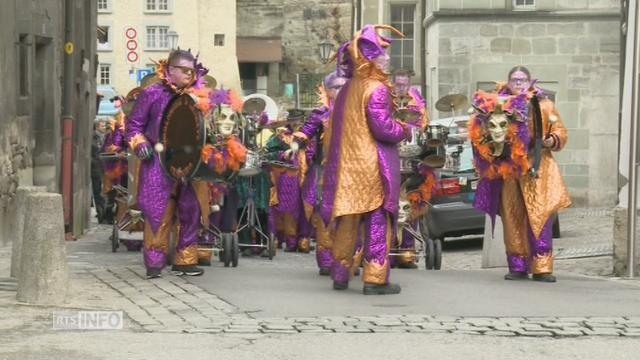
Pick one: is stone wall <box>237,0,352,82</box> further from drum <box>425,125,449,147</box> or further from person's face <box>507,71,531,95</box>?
person's face <box>507,71,531,95</box>

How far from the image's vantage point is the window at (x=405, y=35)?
40.4 metres

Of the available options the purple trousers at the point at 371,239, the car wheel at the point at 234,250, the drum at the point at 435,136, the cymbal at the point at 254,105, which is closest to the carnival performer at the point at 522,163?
the drum at the point at 435,136

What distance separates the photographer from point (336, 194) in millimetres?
11531

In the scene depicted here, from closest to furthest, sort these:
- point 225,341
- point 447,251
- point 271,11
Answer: point 225,341, point 447,251, point 271,11

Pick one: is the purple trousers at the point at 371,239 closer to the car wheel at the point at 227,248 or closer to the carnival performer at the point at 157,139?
the carnival performer at the point at 157,139

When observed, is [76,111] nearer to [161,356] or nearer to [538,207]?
[538,207]

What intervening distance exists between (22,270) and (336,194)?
2509 millimetres

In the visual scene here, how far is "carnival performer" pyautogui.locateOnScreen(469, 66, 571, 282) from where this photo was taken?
12766mm

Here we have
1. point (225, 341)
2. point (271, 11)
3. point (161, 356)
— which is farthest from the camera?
point (271, 11)

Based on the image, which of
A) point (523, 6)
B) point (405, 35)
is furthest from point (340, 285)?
point (405, 35)

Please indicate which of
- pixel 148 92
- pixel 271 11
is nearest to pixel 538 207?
pixel 148 92

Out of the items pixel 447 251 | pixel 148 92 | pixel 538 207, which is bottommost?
pixel 447 251

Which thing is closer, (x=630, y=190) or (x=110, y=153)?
(x=630, y=190)

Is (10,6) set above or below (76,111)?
above
